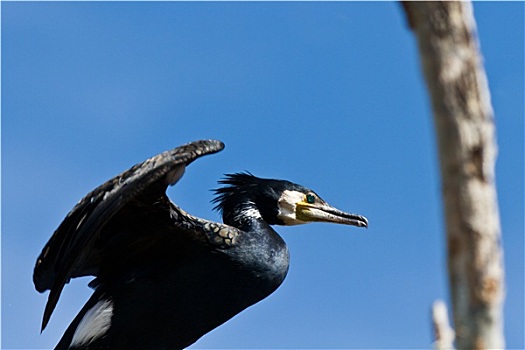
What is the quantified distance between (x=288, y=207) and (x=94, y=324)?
180 cm

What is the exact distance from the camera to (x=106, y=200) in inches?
244

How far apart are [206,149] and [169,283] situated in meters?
1.15

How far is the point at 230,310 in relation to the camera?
7.19 metres

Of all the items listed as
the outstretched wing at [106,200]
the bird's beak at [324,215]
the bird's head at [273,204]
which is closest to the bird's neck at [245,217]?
the bird's head at [273,204]

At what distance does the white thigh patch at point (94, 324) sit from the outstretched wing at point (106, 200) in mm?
477

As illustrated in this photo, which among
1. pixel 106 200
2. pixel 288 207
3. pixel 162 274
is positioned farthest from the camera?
pixel 288 207

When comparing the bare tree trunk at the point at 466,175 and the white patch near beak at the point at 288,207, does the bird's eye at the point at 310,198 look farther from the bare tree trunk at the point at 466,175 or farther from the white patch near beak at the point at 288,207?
the bare tree trunk at the point at 466,175

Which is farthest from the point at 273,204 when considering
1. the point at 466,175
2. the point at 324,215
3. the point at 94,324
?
the point at 466,175

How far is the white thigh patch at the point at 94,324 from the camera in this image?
23.1 ft

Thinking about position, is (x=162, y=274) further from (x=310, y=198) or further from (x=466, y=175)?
(x=466, y=175)

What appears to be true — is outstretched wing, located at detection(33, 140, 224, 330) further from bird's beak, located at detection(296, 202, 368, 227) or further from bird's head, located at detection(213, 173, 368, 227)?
bird's beak, located at detection(296, 202, 368, 227)

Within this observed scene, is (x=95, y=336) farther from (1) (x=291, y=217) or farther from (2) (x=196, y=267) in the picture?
(1) (x=291, y=217)

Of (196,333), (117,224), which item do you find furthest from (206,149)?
(196,333)

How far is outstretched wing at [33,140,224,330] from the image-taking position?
245 inches
